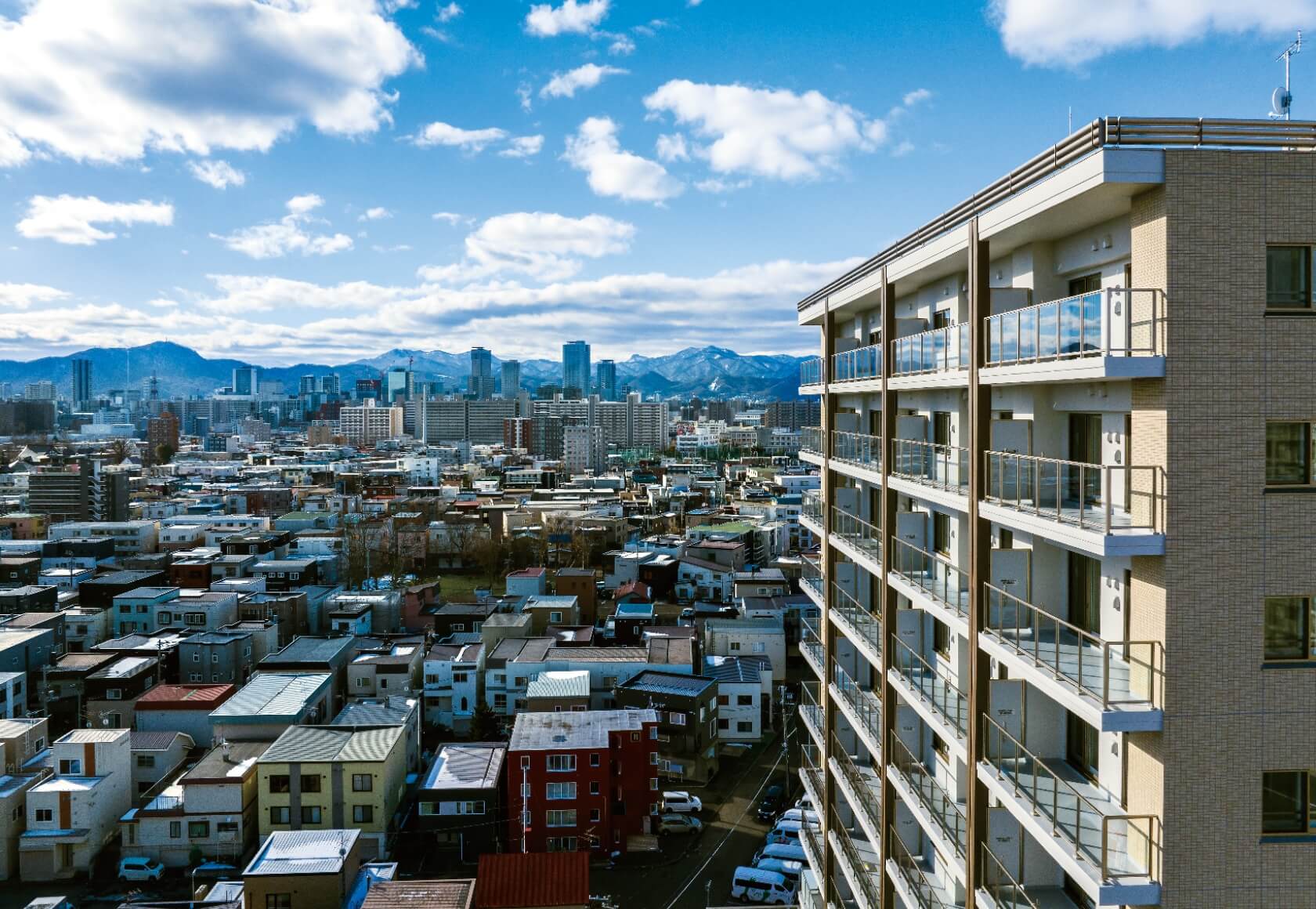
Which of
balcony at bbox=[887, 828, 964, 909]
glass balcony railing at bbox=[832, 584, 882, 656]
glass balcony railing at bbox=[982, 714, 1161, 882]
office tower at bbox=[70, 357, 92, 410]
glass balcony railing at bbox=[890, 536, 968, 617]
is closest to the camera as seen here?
glass balcony railing at bbox=[982, 714, 1161, 882]

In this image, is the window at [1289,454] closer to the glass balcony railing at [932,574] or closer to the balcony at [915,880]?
the glass balcony railing at [932,574]

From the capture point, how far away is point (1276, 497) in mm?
2998

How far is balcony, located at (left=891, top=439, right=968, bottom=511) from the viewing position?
464 cm

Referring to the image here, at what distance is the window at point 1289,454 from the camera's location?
3.02m

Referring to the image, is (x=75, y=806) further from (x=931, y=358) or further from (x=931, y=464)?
(x=931, y=358)

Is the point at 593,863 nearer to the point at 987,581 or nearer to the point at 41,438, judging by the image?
the point at 987,581

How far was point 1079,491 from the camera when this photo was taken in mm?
3463

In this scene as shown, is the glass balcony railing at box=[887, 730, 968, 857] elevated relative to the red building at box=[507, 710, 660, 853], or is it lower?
elevated

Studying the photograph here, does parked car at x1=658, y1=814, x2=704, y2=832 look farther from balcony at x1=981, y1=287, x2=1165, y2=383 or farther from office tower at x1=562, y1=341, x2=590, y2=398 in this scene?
office tower at x1=562, y1=341, x2=590, y2=398

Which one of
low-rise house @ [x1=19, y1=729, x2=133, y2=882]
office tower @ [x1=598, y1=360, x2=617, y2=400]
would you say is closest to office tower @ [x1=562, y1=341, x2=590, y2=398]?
office tower @ [x1=598, y1=360, x2=617, y2=400]

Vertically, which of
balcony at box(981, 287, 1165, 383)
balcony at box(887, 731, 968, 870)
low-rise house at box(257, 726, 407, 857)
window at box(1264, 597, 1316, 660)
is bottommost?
low-rise house at box(257, 726, 407, 857)

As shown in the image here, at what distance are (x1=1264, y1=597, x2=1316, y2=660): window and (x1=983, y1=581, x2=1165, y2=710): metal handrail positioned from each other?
1.36ft

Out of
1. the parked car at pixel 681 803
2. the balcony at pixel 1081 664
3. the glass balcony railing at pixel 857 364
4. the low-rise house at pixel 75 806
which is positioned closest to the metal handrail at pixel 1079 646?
the balcony at pixel 1081 664

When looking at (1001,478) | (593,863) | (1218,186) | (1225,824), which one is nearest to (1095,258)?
(1218,186)
